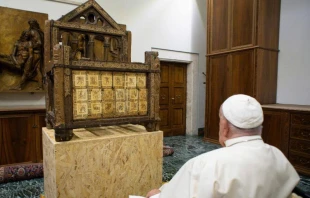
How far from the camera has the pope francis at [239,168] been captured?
897mm

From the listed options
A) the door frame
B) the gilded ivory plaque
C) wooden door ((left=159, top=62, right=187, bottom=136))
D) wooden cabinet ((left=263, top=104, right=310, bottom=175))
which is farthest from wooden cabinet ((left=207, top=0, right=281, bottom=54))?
the gilded ivory plaque

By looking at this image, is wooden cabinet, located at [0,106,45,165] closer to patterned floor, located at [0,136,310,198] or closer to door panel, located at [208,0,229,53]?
patterned floor, located at [0,136,310,198]

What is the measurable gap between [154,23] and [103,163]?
4143 millimetres

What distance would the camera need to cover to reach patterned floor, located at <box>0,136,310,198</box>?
2.65 meters

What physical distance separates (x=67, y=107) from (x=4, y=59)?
2.83 meters

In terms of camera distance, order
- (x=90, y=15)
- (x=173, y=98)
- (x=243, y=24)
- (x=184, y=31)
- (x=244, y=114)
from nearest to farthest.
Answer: (x=244, y=114), (x=90, y=15), (x=243, y=24), (x=184, y=31), (x=173, y=98)

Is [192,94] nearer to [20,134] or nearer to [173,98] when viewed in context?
[173,98]

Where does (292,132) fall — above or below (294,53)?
below

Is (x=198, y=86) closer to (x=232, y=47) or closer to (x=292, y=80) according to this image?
(x=232, y=47)

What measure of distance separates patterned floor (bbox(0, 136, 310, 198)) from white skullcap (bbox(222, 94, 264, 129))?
6.89ft

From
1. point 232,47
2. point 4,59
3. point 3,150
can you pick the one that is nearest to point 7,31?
point 4,59

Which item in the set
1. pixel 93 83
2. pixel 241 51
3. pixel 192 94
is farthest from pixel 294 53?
pixel 93 83

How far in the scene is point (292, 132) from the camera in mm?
3344

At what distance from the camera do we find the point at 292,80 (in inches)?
161
